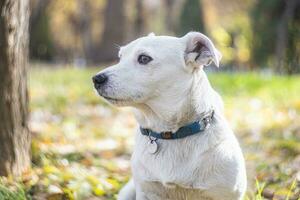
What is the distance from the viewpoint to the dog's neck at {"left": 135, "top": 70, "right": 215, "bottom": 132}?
417 cm

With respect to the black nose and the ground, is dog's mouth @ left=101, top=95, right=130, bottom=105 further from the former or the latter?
the ground

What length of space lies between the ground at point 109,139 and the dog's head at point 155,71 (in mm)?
1053

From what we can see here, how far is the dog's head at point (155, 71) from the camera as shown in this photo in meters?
4.09

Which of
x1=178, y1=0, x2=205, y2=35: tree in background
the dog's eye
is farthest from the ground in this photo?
x1=178, y1=0, x2=205, y2=35: tree in background

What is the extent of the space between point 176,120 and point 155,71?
1.20 ft

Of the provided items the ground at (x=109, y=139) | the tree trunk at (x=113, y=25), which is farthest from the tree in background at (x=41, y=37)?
the ground at (x=109, y=139)

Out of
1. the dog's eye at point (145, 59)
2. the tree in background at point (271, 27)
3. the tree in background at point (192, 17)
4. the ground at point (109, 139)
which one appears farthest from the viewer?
the tree in background at point (192, 17)

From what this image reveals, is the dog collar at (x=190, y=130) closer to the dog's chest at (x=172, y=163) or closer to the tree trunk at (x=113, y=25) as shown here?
the dog's chest at (x=172, y=163)

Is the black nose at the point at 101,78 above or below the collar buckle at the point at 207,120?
above

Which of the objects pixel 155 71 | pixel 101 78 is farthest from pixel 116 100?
pixel 155 71

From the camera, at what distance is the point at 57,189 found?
4.86m

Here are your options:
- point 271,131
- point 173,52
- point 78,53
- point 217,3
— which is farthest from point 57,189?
point 78,53

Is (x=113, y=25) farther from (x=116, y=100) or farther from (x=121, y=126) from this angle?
(x=116, y=100)

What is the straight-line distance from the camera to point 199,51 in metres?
4.21
